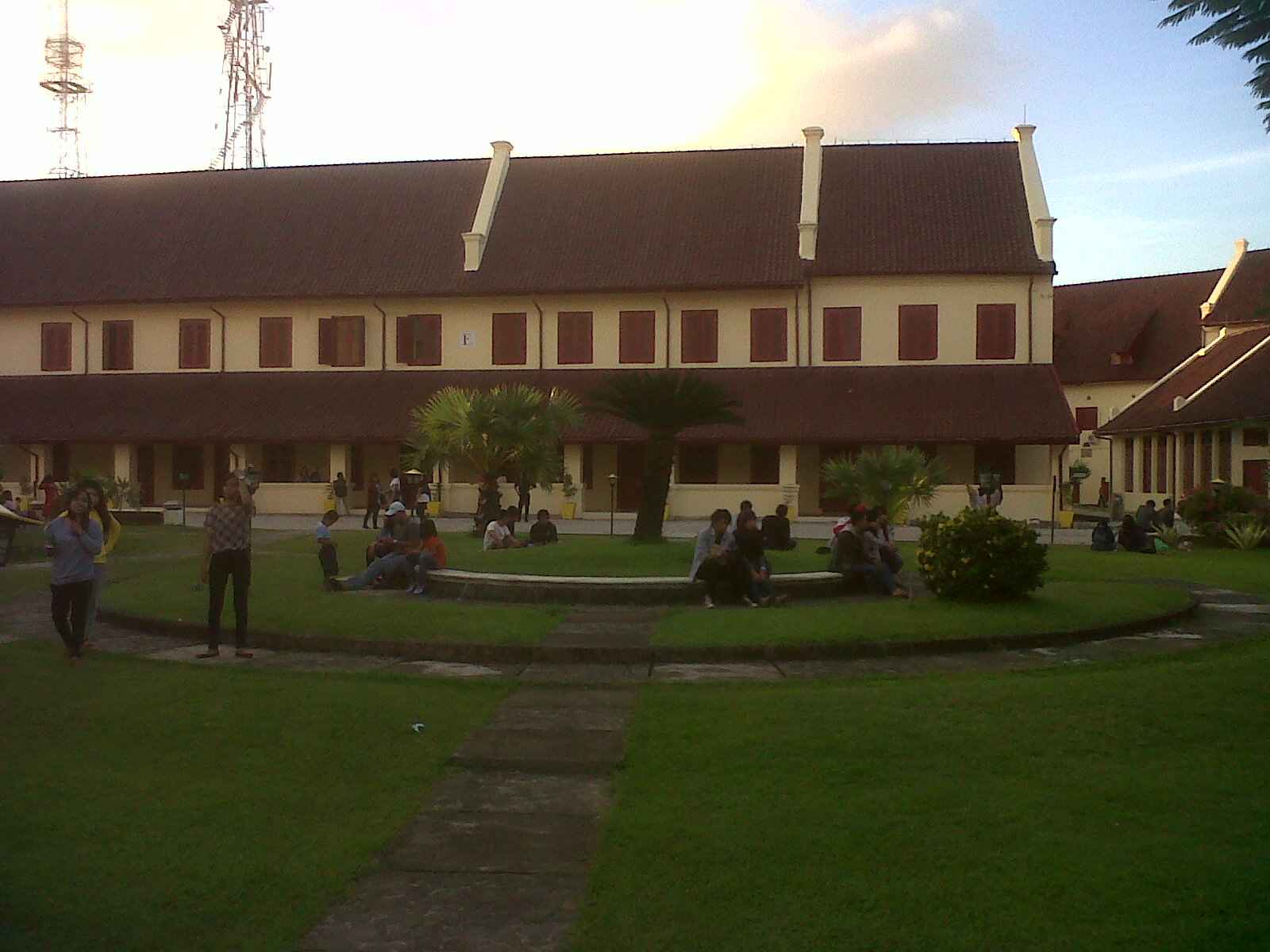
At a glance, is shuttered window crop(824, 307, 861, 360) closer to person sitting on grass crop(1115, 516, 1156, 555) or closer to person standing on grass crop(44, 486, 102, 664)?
person sitting on grass crop(1115, 516, 1156, 555)

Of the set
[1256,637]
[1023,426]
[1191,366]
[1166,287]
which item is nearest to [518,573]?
[1256,637]

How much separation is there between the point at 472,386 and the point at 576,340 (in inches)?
135

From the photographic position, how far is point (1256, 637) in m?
12.6

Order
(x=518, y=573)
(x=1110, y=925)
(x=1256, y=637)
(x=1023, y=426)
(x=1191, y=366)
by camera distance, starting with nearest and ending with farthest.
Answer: (x=1110, y=925) → (x=1256, y=637) → (x=518, y=573) → (x=1023, y=426) → (x=1191, y=366)

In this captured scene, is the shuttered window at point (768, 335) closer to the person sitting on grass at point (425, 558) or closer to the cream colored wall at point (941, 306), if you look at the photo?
the cream colored wall at point (941, 306)

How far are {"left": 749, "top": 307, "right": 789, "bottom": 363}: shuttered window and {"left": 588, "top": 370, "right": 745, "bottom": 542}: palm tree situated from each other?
56.9 ft

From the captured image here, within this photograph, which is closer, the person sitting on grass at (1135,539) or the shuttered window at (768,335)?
the person sitting on grass at (1135,539)

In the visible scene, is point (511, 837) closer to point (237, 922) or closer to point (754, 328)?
point (237, 922)

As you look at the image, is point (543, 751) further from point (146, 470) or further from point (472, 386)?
point (146, 470)

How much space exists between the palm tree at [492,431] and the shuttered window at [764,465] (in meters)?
11.3

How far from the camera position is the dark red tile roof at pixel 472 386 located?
32750mm

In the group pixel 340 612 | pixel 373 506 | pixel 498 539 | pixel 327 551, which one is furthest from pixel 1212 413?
pixel 340 612

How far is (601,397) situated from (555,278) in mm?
19312

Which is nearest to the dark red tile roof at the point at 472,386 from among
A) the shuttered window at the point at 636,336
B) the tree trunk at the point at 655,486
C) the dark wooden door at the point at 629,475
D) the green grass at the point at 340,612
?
the shuttered window at the point at 636,336
